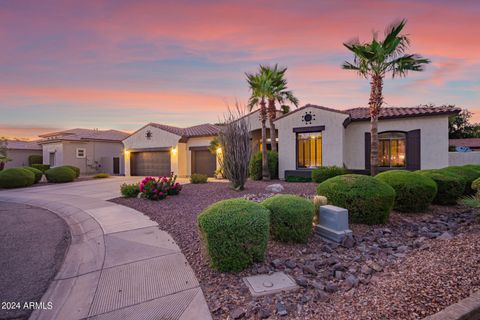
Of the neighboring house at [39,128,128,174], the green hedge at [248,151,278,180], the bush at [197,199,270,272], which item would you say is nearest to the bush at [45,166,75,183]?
the neighboring house at [39,128,128,174]

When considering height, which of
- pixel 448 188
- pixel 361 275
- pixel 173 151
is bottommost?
pixel 361 275

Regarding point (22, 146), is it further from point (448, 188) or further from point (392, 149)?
point (448, 188)

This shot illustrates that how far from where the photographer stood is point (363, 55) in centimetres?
1073

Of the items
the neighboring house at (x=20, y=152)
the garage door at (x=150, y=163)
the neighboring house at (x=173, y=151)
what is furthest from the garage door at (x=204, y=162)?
the neighboring house at (x=20, y=152)

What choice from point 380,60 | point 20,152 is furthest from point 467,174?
point 20,152

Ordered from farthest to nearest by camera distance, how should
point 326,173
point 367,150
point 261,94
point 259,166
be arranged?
point 259,166
point 261,94
point 367,150
point 326,173

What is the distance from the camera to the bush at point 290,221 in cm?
438

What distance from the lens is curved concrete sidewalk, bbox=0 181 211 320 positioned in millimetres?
2650

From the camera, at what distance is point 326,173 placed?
12.5 metres

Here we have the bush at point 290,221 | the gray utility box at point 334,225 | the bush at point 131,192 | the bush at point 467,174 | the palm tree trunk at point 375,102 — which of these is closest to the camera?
the bush at point 290,221

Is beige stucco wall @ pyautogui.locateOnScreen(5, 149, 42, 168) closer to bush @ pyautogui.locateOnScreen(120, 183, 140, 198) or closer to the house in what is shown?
bush @ pyautogui.locateOnScreen(120, 183, 140, 198)

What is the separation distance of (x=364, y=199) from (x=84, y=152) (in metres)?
27.7

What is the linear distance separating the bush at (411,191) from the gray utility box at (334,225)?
283cm

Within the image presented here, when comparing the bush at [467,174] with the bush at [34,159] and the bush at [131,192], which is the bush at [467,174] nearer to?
the bush at [131,192]
